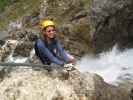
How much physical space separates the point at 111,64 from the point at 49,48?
5.71 metres

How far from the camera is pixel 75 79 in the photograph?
812 centimetres

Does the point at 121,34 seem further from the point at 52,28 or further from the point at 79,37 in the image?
the point at 52,28

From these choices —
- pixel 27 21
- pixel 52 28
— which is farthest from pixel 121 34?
pixel 52 28

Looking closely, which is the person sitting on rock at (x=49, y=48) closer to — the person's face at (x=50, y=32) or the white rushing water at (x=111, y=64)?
the person's face at (x=50, y=32)

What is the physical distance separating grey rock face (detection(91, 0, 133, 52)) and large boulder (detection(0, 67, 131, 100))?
6.79 m

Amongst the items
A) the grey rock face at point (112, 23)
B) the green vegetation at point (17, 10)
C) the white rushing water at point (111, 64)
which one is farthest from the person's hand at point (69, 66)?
the green vegetation at point (17, 10)

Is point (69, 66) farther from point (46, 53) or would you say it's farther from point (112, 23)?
point (112, 23)

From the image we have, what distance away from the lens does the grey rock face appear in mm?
14797

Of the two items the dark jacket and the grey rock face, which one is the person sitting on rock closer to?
the dark jacket

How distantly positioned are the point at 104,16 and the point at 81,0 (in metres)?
1.87

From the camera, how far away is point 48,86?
26.2 ft

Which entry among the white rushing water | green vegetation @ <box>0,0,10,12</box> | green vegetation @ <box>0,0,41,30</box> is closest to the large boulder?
the white rushing water

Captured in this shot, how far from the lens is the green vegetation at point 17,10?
1792 centimetres

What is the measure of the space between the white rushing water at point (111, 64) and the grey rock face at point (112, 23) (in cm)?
31
